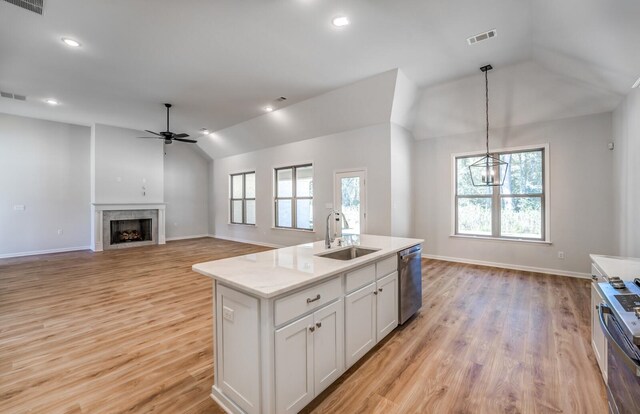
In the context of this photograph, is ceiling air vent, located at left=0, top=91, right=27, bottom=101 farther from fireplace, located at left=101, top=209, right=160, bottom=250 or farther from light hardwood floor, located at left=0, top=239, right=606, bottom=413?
light hardwood floor, located at left=0, top=239, right=606, bottom=413

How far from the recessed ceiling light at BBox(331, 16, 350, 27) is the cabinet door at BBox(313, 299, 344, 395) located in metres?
3.10

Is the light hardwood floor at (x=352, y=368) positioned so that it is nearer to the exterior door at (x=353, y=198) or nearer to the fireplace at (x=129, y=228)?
the exterior door at (x=353, y=198)

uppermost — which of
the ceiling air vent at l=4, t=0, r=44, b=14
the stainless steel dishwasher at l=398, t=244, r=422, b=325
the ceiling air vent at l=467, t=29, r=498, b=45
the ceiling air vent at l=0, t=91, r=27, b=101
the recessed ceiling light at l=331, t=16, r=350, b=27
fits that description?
the ceiling air vent at l=0, t=91, r=27, b=101

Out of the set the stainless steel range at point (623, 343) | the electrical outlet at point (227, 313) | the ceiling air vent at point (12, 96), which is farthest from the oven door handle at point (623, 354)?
the ceiling air vent at point (12, 96)

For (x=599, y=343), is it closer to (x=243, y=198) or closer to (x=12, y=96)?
(x=243, y=198)

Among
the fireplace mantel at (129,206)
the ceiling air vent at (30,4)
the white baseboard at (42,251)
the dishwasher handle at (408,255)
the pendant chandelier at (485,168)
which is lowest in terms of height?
the white baseboard at (42,251)

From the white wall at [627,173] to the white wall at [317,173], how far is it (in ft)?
11.1

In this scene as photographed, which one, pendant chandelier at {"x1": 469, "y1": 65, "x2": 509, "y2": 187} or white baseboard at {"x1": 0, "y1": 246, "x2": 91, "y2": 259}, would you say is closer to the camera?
pendant chandelier at {"x1": 469, "y1": 65, "x2": 509, "y2": 187}

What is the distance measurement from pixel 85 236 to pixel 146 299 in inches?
229

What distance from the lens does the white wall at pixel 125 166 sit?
7.50 meters

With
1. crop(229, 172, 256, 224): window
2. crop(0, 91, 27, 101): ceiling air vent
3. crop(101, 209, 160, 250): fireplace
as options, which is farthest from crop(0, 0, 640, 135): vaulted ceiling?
crop(229, 172, 256, 224): window

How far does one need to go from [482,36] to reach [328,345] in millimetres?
4126

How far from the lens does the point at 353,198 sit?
20.4 feet

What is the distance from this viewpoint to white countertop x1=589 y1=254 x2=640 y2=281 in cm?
197
